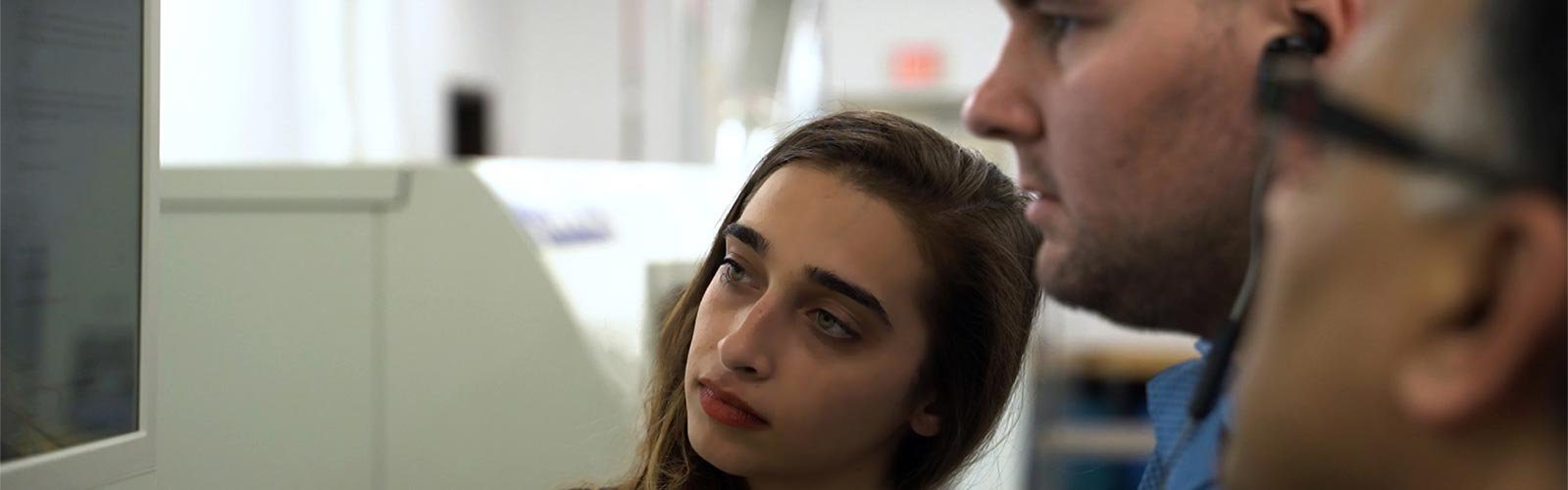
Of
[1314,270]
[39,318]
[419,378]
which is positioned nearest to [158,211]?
[39,318]

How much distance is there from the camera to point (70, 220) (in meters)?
0.78

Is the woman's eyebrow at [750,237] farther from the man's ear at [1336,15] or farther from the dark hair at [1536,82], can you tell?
the dark hair at [1536,82]

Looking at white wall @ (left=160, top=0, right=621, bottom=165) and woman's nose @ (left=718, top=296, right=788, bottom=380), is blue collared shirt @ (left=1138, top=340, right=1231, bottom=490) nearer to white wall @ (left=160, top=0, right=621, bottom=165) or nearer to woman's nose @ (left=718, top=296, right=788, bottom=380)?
woman's nose @ (left=718, top=296, right=788, bottom=380)

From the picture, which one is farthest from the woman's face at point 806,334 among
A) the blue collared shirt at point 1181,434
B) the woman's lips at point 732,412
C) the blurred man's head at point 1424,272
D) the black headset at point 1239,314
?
the blurred man's head at point 1424,272

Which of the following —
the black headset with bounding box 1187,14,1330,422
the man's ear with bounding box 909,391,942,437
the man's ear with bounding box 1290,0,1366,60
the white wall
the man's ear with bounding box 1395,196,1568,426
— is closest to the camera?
the man's ear with bounding box 1395,196,1568,426

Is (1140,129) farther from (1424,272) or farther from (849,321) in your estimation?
(1424,272)

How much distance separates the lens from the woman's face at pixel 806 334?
1.02 metres

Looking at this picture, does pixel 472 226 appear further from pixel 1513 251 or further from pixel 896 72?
pixel 896 72

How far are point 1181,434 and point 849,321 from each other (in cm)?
25

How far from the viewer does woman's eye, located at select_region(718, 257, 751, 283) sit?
1067 mm

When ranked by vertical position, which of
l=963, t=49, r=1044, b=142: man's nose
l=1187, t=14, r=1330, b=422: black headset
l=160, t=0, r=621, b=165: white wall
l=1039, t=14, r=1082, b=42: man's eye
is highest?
l=1039, t=14, r=1082, b=42: man's eye

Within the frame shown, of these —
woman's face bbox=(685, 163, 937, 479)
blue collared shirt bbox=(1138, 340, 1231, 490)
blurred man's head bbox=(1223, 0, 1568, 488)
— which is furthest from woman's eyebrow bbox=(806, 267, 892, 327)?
blurred man's head bbox=(1223, 0, 1568, 488)

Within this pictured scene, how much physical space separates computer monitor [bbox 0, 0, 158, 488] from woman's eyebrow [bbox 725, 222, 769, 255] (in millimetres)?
408

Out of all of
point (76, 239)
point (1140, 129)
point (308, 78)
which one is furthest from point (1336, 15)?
point (308, 78)
